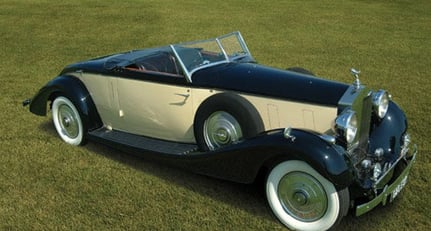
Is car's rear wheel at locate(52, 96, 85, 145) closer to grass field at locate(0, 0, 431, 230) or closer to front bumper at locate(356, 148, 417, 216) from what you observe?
grass field at locate(0, 0, 431, 230)

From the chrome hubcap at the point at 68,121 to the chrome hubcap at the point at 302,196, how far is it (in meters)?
2.78

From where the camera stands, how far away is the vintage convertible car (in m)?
3.55

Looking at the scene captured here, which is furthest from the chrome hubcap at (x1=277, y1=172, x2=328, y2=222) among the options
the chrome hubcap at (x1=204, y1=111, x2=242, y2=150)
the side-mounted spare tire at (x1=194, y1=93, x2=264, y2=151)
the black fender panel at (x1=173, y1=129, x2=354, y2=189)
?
the chrome hubcap at (x1=204, y1=111, x2=242, y2=150)

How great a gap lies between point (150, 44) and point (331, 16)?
256 inches

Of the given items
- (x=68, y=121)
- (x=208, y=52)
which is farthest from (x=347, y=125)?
(x=68, y=121)

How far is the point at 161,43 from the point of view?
11336mm

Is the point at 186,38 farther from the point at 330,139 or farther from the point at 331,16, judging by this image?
the point at 330,139

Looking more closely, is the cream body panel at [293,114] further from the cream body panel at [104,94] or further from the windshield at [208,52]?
the cream body panel at [104,94]

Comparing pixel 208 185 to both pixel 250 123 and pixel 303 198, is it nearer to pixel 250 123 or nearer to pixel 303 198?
pixel 250 123

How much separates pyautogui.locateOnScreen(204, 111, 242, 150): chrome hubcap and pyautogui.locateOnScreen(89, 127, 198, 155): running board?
0.25m

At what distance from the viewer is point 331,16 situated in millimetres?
14648

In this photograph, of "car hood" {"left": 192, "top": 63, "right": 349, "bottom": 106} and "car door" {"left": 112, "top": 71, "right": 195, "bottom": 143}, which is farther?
"car door" {"left": 112, "top": 71, "right": 195, "bottom": 143}

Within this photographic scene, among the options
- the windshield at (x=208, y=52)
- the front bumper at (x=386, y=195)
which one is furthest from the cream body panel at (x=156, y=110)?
the front bumper at (x=386, y=195)

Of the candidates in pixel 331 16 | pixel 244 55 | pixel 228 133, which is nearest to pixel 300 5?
pixel 331 16
